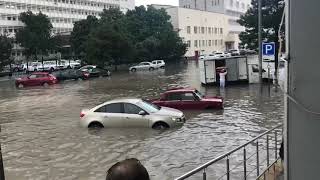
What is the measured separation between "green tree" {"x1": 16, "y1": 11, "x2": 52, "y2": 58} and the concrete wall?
83.2 m

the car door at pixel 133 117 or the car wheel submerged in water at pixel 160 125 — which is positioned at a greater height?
the car door at pixel 133 117

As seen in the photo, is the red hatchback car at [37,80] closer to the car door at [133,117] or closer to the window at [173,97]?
the window at [173,97]

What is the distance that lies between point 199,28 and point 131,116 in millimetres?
106339

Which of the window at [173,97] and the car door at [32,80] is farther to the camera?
the car door at [32,80]

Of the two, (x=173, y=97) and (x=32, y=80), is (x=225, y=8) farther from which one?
(x=173, y=97)

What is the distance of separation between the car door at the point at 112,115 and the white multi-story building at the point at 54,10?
73802 millimetres

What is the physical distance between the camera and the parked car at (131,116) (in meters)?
18.6

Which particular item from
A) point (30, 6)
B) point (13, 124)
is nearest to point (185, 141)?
point (13, 124)

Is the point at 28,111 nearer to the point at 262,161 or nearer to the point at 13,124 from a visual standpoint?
the point at 13,124

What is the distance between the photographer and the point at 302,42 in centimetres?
304

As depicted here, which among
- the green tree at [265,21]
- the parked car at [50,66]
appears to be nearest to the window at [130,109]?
the green tree at [265,21]

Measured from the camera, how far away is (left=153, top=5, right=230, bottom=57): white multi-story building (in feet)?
364

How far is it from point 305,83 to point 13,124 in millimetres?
21260

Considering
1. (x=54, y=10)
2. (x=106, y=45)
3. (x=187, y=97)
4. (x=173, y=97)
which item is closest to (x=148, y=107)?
(x=173, y=97)
